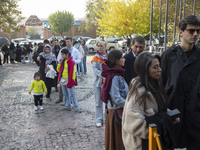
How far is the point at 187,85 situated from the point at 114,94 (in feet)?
3.85

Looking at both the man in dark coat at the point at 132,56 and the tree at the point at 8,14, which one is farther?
the tree at the point at 8,14

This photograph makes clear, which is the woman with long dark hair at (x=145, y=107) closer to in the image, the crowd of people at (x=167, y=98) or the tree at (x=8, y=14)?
the crowd of people at (x=167, y=98)

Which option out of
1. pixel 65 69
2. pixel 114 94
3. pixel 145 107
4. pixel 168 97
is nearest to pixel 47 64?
pixel 65 69

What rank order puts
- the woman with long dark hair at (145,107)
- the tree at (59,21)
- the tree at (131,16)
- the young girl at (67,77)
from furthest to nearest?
the tree at (59,21) → the tree at (131,16) → the young girl at (67,77) → the woman with long dark hair at (145,107)

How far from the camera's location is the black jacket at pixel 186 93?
9.20 ft

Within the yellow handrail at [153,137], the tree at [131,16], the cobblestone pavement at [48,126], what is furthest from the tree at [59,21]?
the yellow handrail at [153,137]

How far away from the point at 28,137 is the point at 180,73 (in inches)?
148

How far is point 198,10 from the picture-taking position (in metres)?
18.9

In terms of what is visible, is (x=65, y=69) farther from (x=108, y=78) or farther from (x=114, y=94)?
(x=114, y=94)

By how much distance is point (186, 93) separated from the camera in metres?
2.85

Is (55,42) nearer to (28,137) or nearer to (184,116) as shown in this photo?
(28,137)

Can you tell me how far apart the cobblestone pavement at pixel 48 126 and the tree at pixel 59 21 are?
4686 centimetres

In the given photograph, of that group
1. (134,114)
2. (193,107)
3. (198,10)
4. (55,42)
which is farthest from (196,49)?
(198,10)

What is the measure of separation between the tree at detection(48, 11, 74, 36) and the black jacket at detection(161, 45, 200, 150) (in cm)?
5341
